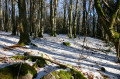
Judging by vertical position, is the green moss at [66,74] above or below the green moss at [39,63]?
below

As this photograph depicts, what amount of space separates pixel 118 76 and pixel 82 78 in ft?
7.99

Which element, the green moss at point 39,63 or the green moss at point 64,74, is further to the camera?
the green moss at point 39,63

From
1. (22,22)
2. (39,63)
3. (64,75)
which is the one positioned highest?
(22,22)

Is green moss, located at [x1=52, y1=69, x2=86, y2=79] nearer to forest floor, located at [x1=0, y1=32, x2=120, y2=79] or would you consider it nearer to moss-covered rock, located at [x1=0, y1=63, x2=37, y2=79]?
forest floor, located at [x1=0, y1=32, x2=120, y2=79]

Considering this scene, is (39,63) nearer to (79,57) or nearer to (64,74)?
(64,74)

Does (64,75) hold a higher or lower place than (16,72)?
lower

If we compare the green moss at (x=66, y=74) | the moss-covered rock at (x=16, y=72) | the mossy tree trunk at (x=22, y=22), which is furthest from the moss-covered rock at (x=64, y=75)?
the mossy tree trunk at (x=22, y=22)

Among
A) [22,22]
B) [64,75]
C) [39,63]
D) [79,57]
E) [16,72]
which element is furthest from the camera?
[22,22]

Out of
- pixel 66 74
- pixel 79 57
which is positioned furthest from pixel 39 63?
pixel 79 57

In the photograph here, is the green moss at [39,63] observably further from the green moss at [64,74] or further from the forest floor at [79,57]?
the green moss at [64,74]

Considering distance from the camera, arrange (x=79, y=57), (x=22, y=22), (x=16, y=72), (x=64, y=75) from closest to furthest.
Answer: (x=16, y=72) → (x=64, y=75) → (x=79, y=57) → (x=22, y=22)

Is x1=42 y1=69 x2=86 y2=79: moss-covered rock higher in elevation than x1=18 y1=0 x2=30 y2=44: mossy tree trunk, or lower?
lower

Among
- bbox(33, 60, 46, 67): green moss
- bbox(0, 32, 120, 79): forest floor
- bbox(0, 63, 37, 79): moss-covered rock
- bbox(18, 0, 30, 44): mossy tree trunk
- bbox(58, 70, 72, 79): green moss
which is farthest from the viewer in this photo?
bbox(18, 0, 30, 44): mossy tree trunk

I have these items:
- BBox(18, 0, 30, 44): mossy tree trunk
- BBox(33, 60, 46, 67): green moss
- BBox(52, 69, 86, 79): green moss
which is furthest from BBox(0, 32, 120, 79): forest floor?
BBox(18, 0, 30, 44): mossy tree trunk
